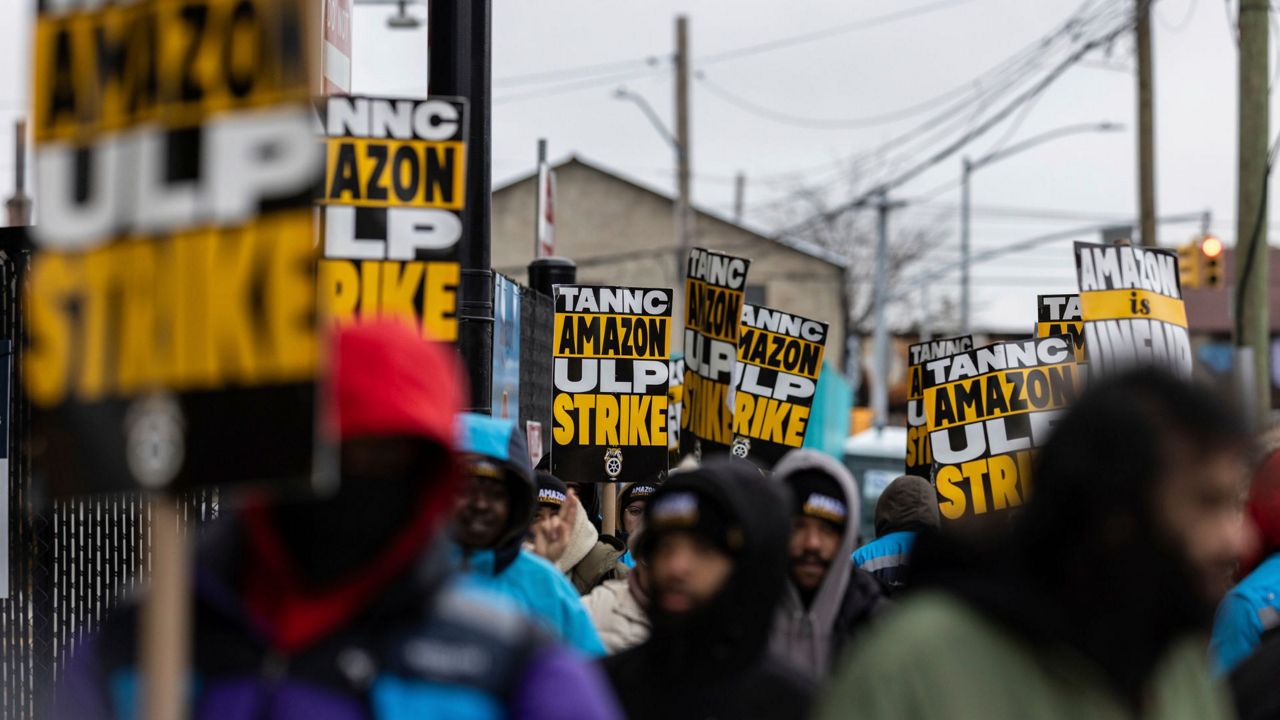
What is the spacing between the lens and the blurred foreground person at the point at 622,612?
5.31m

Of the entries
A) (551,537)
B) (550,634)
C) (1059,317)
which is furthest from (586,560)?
(550,634)

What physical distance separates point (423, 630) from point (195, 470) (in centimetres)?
38

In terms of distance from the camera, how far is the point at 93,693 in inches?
93.1

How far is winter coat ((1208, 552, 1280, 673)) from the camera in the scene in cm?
450

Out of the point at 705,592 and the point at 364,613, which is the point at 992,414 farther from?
the point at 364,613

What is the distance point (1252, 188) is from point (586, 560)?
900cm

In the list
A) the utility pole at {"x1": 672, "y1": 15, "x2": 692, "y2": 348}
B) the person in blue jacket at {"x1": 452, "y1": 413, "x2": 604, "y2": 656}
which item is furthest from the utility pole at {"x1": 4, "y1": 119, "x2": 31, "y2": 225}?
the person in blue jacket at {"x1": 452, "y1": 413, "x2": 604, "y2": 656}

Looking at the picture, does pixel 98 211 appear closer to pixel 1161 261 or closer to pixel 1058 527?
pixel 1058 527

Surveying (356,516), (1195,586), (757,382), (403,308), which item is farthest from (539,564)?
(757,382)

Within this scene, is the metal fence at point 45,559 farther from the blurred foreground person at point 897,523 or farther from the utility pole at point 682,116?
the utility pole at point 682,116

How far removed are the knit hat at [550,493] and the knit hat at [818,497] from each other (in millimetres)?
2244

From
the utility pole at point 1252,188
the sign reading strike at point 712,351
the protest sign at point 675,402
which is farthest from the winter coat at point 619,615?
the utility pole at point 1252,188

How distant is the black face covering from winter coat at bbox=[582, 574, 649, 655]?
2861mm

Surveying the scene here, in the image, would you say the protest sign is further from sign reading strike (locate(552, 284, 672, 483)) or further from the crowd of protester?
the crowd of protester
